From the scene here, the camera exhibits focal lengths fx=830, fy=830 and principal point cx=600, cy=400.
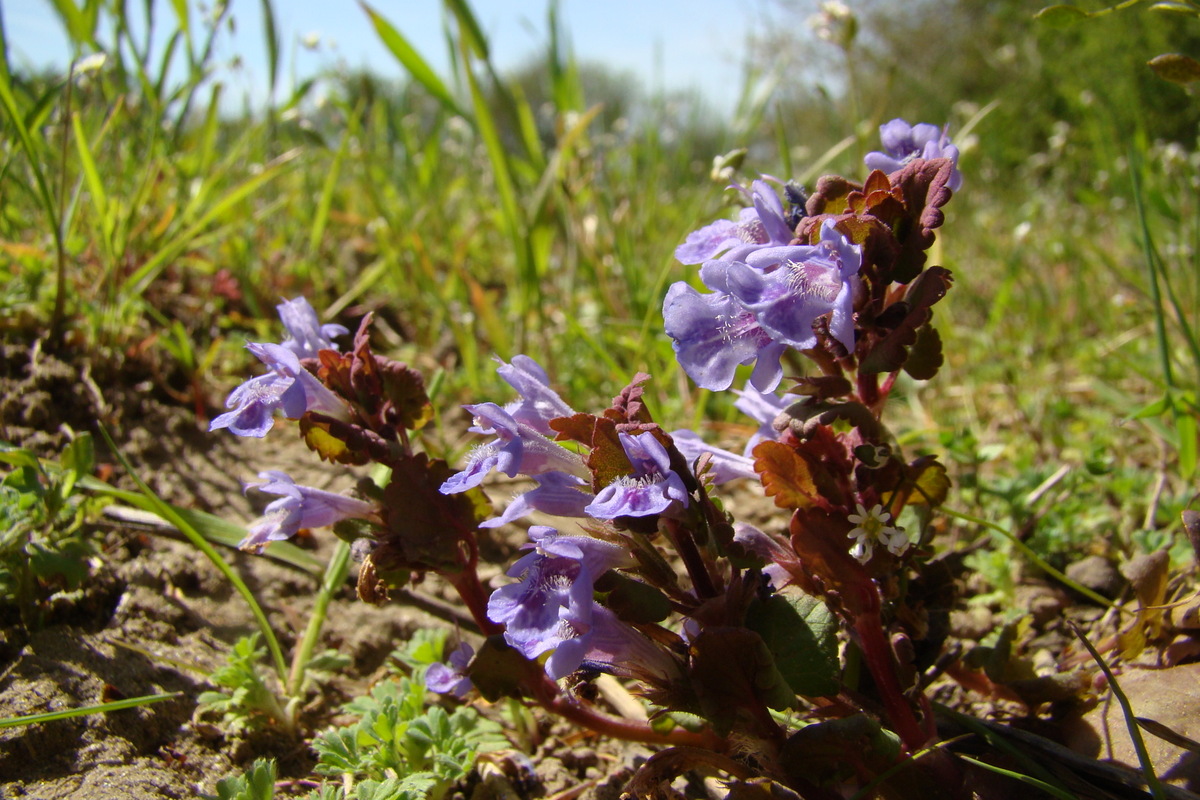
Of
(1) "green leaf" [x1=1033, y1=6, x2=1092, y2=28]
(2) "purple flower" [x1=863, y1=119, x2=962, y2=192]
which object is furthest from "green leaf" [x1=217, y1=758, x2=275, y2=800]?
(1) "green leaf" [x1=1033, y1=6, x2=1092, y2=28]

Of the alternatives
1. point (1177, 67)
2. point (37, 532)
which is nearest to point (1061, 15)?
point (1177, 67)

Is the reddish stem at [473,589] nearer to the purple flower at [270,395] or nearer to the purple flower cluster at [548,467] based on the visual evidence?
the purple flower cluster at [548,467]

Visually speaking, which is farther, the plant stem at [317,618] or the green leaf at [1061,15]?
the plant stem at [317,618]

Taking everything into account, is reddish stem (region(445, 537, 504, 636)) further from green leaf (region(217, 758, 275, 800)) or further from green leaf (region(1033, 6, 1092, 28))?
green leaf (region(1033, 6, 1092, 28))

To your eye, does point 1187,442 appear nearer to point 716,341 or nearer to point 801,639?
point 801,639

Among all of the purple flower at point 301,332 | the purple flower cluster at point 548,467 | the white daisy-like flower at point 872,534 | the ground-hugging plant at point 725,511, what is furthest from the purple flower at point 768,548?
the purple flower at point 301,332

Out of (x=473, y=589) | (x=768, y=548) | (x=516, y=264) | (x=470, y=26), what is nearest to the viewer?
(x=768, y=548)

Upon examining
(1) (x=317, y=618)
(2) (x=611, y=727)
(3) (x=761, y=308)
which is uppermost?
(3) (x=761, y=308)
